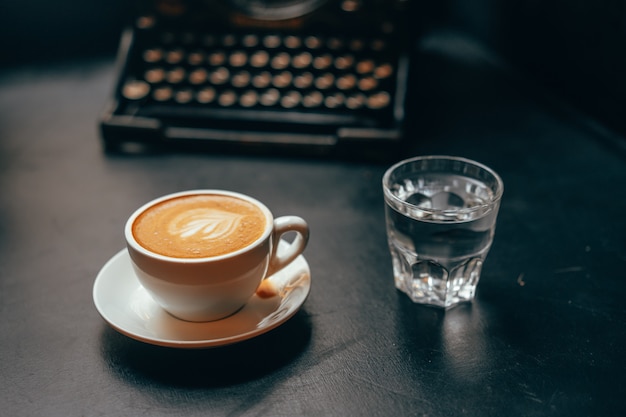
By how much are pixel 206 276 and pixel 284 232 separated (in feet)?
0.40

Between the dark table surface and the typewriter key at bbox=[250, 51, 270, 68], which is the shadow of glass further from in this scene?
the typewriter key at bbox=[250, 51, 270, 68]

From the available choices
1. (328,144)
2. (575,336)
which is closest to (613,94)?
(328,144)

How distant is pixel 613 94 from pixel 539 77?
32 cm

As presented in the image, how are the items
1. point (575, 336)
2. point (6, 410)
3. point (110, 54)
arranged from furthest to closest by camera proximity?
1. point (110, 54)
2. point (575, 336)
3. point (6, 410)

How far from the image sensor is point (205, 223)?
2.49 ft

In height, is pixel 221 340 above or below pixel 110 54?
above

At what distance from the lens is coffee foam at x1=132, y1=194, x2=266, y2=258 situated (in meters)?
0.72

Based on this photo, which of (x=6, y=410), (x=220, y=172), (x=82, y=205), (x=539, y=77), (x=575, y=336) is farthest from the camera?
(x=539, y=77)

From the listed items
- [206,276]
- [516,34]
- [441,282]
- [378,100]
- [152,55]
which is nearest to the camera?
[206,276]

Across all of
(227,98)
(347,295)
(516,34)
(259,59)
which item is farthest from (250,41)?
(347,295)

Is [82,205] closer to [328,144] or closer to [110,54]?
[328,144]

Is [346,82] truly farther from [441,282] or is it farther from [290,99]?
[441,282]

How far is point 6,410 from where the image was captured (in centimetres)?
66

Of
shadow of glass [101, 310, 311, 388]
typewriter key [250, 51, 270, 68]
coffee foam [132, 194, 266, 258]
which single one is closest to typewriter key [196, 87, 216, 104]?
typewriter key [250, 51, 270, 68]
